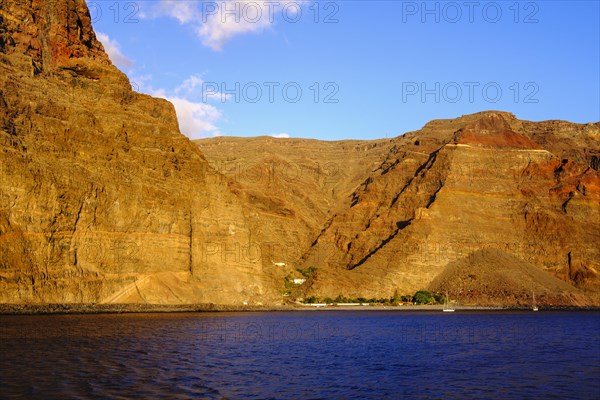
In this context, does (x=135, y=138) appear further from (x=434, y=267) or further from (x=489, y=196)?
(x=489, y=196)

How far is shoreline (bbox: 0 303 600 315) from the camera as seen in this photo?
7006 centimetres

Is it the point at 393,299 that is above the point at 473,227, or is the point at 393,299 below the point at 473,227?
below

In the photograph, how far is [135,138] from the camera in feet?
314

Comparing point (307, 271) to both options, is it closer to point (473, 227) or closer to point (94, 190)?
point (473, 227)

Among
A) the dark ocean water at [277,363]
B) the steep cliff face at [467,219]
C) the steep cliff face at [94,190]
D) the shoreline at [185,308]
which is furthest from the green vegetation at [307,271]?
the dark ocean water at [277,363]

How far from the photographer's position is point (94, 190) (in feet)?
270

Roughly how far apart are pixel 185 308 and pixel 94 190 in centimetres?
2112

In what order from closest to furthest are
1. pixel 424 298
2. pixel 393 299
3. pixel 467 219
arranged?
pixel 424 298 → pixel 393 299 → pixel 467 219

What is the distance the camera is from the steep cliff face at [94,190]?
238 ft

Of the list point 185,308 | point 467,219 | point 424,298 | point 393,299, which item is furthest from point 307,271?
point 185,308

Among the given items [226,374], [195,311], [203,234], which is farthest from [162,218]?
Answer: [226,374]

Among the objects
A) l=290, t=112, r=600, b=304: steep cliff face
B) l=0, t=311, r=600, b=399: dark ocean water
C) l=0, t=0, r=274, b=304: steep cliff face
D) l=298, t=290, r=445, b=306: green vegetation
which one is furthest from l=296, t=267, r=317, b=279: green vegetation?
l=0, t=311, r=600, b=399: dark ocean water

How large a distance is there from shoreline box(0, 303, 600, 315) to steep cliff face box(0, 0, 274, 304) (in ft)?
4.42

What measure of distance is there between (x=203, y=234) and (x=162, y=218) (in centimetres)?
854
